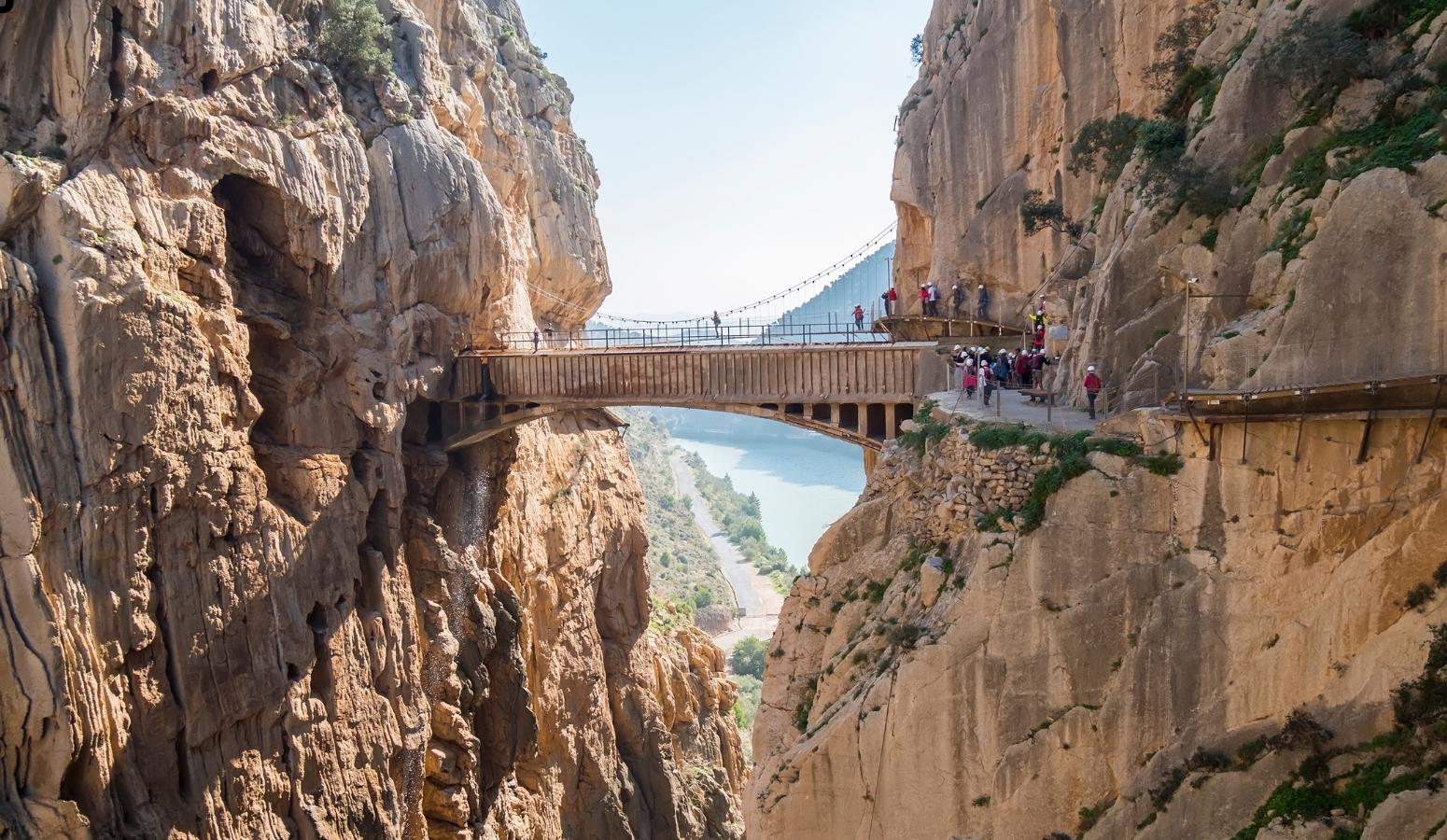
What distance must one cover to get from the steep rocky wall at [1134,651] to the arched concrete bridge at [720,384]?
9006mm

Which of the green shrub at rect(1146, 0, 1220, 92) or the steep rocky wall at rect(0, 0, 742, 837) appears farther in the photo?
the green shrub at rect(1146, 0, 1220, 92)

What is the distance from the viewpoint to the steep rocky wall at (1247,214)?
38.1 feet

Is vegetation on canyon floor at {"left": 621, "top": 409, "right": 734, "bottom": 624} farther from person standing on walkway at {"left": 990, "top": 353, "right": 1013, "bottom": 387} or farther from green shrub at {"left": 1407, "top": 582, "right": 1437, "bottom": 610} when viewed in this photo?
green shrub at {"left": 1407, "top": 582, "right": 1437, "bottom": 610}

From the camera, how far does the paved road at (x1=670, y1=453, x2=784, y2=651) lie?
76188 mm

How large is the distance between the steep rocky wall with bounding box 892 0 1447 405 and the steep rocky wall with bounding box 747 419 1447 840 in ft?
3.59

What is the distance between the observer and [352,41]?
2728 cm

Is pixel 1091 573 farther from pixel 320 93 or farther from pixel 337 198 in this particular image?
pixel 320 93

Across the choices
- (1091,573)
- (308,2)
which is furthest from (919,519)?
(308,2)

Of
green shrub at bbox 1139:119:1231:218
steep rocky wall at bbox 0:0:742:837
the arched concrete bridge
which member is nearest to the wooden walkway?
green shrub at bbox 1139:119:1231:218

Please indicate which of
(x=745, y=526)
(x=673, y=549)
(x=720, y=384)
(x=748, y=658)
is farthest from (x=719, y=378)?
(x=745, y=526)

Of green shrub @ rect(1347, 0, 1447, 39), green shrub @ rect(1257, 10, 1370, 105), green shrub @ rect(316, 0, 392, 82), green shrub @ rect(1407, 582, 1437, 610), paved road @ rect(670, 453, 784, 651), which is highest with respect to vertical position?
green shrub @ rect(316, 0, 392, 82)

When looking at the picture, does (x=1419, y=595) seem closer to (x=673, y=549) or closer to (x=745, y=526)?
(x=673, y=549)

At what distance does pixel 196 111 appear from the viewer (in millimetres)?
22281

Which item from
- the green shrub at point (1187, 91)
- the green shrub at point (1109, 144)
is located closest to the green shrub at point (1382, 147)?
the green shrub at point (1187, 91)
